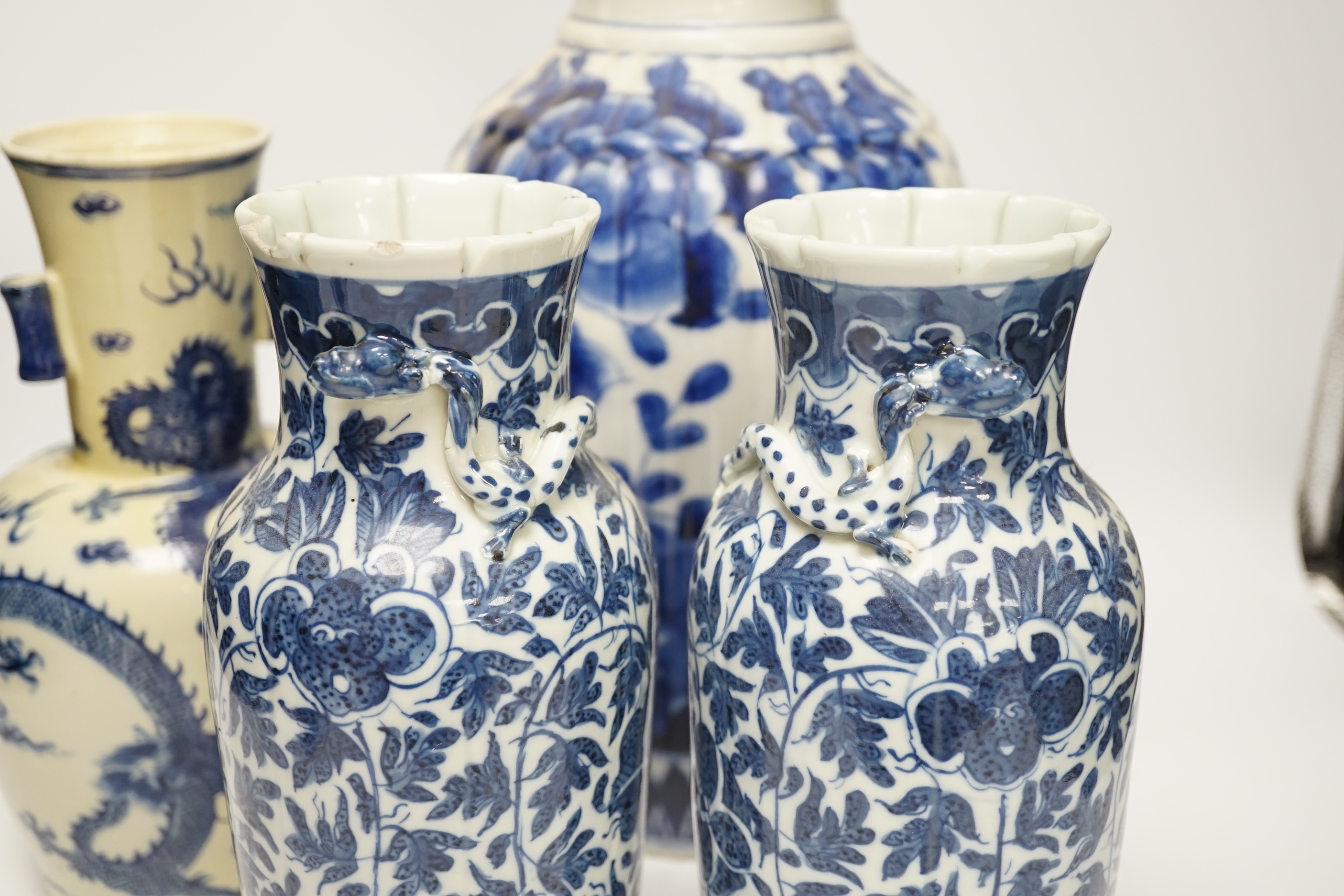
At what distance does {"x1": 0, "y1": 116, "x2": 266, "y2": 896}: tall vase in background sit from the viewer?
1.22 metres

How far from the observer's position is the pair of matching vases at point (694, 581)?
0.95 metres

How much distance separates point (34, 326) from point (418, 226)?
0.33 meters

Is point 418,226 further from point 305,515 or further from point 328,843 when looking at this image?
point 328,843

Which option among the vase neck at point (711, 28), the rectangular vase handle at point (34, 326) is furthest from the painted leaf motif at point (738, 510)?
the rectangular vase handle at point (34, 326)

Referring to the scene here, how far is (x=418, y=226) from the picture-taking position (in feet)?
3.66

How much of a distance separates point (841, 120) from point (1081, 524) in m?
0.41

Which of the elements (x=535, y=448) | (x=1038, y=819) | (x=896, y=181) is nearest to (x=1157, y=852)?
(x=1038, y=819)

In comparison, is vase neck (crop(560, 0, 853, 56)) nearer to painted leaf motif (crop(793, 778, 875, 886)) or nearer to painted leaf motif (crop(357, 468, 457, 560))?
painted leaf motif (crop(357, 468, 457, 560))

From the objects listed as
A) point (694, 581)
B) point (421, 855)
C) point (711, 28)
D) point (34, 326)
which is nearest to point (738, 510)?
point (694, 581)

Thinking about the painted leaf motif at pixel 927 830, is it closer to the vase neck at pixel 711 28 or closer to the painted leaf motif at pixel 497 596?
the painted leaf motif at pixel 497 596

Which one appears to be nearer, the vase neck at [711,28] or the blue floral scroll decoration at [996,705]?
the blue floral scroll decoration at [996,705]

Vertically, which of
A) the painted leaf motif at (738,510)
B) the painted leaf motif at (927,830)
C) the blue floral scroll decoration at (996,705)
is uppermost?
the painted leaf motif at (738,510)

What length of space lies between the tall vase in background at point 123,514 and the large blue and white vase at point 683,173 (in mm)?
244

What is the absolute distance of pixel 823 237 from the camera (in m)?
1.07
